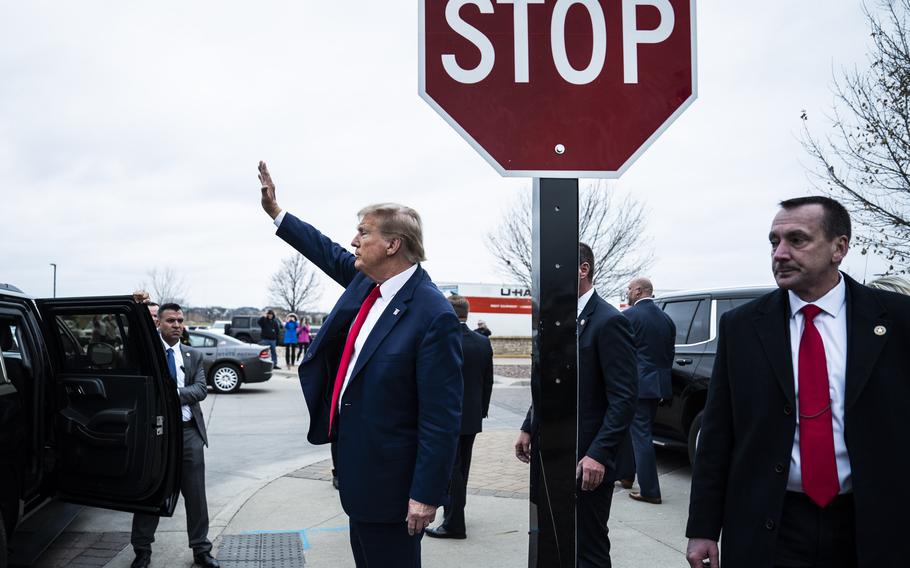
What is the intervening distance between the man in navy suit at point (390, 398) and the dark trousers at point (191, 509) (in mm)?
2533

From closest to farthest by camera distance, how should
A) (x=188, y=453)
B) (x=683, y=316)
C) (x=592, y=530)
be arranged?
(x=592, y=530), (x=188, y=453), (x=683, y=316)

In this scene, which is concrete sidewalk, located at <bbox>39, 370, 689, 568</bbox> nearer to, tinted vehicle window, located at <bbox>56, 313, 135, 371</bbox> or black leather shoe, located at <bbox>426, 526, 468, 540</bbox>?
black leather shoe, located at <bbox>426, 526, 468, 540</bbox>

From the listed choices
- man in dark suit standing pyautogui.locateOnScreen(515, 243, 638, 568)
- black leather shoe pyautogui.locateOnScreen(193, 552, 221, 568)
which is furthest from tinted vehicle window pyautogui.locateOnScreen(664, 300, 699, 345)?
black leather shoe pyautogui.locateOnScreen(193, 552, 221, 568)

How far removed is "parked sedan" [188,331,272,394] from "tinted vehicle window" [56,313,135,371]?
11.6 metres

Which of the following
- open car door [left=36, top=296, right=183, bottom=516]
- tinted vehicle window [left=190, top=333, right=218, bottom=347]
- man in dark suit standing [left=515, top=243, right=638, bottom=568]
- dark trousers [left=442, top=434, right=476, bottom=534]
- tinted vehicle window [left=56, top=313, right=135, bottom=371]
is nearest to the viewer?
man in dark suit standing [left=515, top=243, right=638, bottom=568]

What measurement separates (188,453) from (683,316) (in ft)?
17.6

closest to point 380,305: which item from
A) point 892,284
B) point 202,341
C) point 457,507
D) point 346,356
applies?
point 346,356

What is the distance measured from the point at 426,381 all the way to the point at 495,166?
2.79 ft

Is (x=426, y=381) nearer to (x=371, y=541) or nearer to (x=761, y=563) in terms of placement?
(x=371, y=541)

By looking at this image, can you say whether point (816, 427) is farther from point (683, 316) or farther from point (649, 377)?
point (683, 316)

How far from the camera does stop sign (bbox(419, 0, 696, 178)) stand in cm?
204

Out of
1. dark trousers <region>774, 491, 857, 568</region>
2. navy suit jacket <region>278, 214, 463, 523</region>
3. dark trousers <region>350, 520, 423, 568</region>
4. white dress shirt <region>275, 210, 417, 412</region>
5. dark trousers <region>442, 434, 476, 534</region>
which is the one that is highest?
white dress shirt <region>275, 210, 417, 412</region>

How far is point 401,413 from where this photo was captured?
99.9 inches

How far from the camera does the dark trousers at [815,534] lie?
2.02 meters
